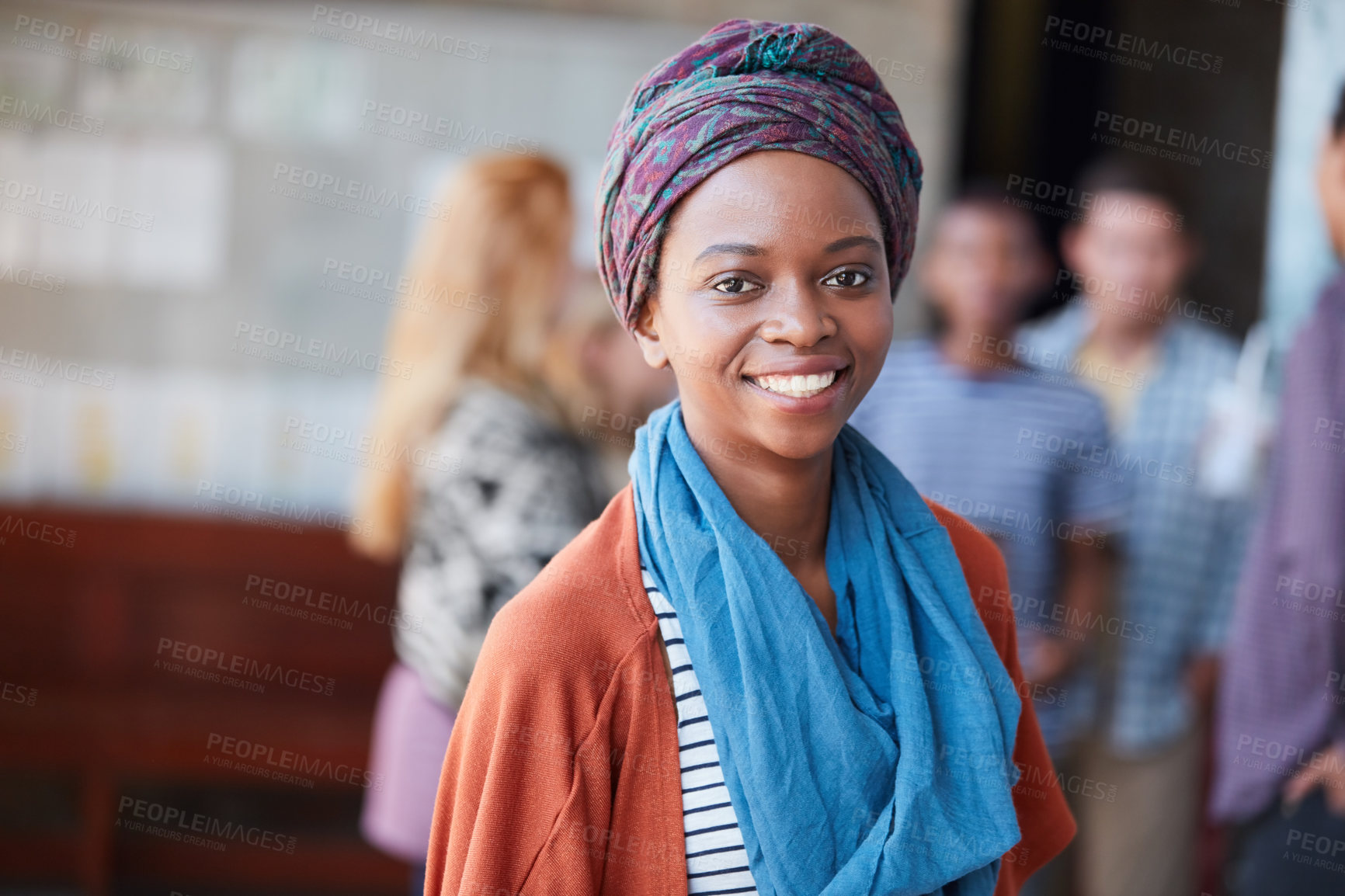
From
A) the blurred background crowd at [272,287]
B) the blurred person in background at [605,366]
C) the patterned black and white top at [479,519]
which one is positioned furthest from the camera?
the blurred background crowd at [272,287]

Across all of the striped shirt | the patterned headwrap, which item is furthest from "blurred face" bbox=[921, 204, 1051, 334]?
the patterned headwrap

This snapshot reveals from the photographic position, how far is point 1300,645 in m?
2.27

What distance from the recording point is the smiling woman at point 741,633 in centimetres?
95

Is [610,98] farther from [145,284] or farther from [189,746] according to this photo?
[189,746]

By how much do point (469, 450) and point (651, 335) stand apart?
41.9 inches

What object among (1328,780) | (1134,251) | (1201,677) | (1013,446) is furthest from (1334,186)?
(1201,677)

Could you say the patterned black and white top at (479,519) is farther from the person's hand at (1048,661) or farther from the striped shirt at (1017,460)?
the person's hand at (1048,661)

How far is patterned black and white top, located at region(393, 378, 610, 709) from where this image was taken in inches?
80.7

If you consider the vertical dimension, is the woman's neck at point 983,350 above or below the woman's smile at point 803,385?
above

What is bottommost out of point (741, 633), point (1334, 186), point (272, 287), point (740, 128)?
point (741, 633)

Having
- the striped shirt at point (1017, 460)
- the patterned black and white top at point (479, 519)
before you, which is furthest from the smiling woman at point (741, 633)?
the striped shirt at point (1017, 460)

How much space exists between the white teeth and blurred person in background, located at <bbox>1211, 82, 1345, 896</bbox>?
1622 mm

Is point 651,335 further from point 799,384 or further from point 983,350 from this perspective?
point 983,350

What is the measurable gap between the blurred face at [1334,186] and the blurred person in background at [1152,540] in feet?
1.97
